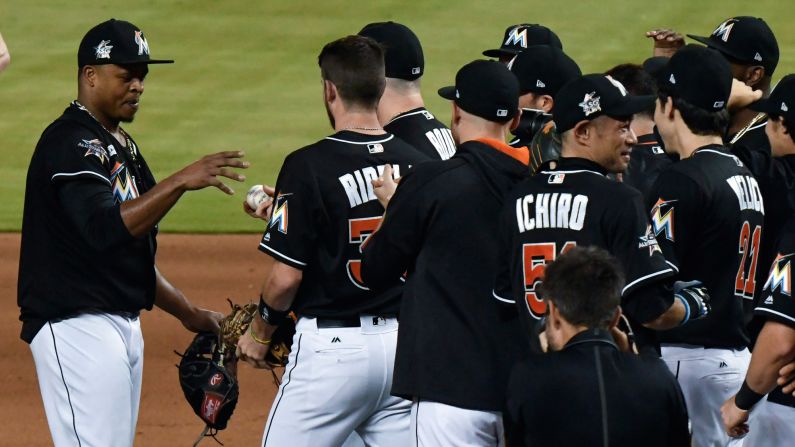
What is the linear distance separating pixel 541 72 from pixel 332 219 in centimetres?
220

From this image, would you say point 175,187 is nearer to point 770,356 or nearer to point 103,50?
point 103,50

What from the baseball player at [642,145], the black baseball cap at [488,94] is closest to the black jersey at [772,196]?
the baseball player at [642,145]

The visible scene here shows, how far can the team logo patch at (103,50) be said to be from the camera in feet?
19.4

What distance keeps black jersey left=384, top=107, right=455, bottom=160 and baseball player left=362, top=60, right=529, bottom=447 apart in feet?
5.06

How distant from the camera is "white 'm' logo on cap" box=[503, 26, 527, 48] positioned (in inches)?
328

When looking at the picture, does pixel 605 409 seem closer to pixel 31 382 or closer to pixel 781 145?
pixel 781 145

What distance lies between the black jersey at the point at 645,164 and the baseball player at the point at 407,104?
0.89 m

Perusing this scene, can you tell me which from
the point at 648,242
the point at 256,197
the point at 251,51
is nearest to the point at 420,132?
the point at 256,197

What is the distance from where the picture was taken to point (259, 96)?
17734mm

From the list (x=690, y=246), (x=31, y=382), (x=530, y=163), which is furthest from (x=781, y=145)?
(x=31, y=382)

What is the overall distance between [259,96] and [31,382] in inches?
369

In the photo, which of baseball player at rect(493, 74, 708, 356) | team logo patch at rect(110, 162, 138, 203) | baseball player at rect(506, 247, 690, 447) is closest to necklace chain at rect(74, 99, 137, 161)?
team logo patch at rect(110, 162, 138, 203)

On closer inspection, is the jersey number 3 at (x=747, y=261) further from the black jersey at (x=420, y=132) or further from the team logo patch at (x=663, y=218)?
the black jersey at (x=420, y=132)

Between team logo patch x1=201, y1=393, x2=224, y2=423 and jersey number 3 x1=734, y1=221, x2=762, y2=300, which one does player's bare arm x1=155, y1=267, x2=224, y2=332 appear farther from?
jersey number 3 x1=734, y1=221, x2=762, y2=300
